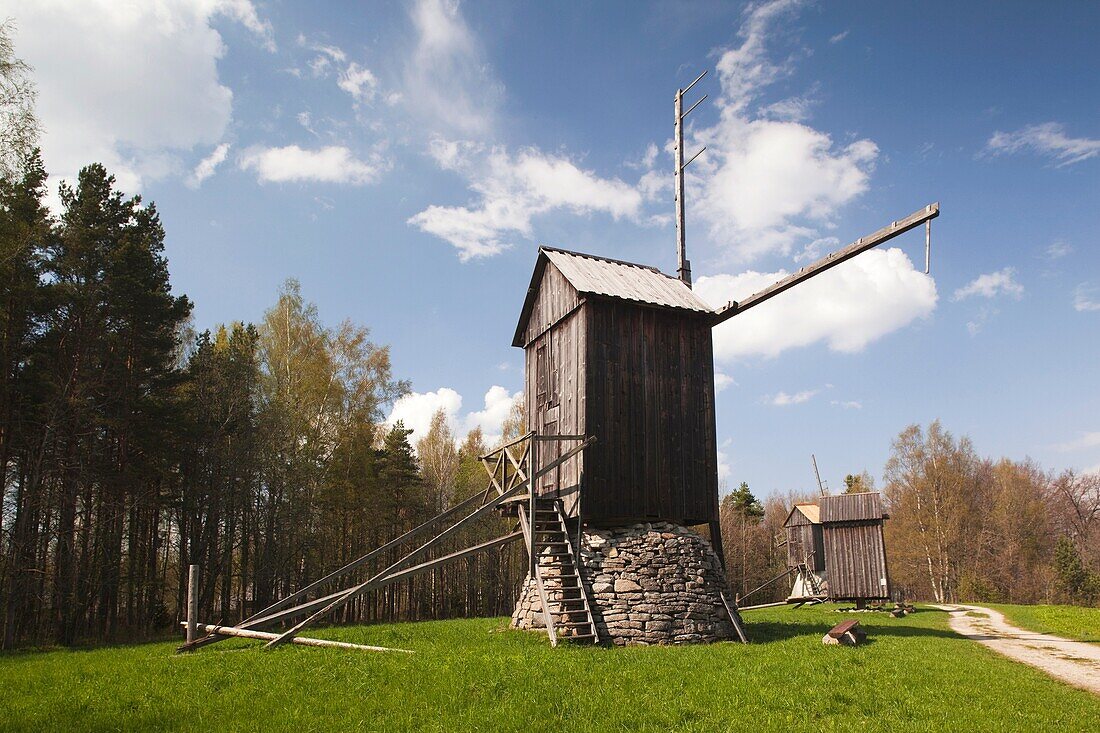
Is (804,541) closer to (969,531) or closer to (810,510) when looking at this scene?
(810,510)

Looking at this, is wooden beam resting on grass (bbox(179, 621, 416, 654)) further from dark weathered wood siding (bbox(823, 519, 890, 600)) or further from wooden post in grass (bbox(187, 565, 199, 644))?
dark weathered wood siding (bbox(823, 519, 890, 600))

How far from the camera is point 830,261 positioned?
16188mm

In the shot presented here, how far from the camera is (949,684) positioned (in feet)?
34.1

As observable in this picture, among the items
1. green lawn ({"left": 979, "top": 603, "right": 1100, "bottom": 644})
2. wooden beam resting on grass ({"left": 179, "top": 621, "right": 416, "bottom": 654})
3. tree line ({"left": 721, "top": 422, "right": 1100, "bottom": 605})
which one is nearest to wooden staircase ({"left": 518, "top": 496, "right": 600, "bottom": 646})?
Answer: wooden beam resting on grass ({"left": 179, "top": 621, "right": 416, "bottom": 654})

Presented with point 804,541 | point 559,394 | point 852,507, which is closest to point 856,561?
point 852,507

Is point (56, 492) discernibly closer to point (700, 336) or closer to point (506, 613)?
point (700, 336)

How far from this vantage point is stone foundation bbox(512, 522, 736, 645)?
15.5 m

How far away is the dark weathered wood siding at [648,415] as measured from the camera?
55.9 feet

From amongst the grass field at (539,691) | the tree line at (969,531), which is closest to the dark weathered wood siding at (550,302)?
the grass field at (539,691)

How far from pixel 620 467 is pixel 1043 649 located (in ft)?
35.3

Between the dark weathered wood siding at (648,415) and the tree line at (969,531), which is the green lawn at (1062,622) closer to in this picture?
the dark weathered wood siding at (648,415)

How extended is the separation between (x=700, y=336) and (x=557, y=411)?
4.53 meters

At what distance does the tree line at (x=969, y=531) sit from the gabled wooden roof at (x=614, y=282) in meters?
33.0

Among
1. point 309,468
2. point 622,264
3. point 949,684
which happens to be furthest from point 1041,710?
point 309,468
